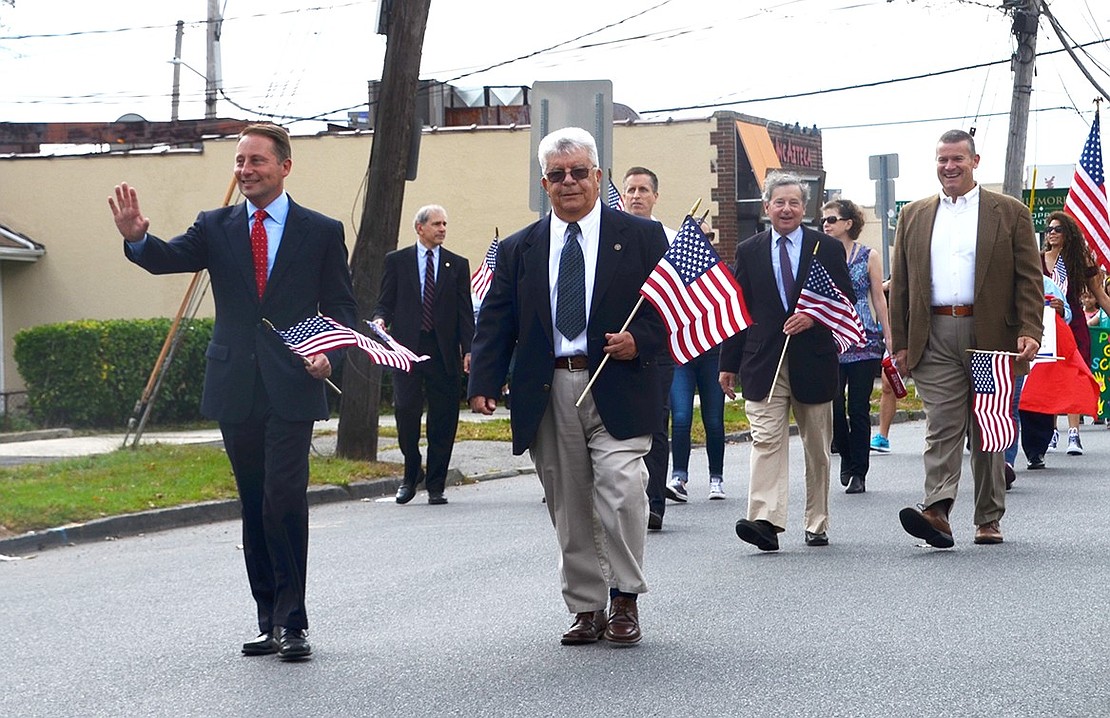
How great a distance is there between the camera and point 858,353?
13.1 metres

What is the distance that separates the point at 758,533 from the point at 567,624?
2.09 meters

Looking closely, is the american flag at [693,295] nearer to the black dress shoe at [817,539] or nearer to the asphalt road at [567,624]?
the asphalt road at [567,624]

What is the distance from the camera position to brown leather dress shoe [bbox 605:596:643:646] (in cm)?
667

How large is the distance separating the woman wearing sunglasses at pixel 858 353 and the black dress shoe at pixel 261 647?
6400mm

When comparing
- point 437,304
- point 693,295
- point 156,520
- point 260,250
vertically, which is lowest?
point 156,520

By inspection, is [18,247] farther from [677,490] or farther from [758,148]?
[677,490]

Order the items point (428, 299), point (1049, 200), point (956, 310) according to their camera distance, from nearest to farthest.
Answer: point (956, 310), point (428, 299), point (1049, 200)

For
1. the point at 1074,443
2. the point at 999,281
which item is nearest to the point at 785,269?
the point at 999,281

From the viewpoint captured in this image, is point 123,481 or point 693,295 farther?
point 123,481

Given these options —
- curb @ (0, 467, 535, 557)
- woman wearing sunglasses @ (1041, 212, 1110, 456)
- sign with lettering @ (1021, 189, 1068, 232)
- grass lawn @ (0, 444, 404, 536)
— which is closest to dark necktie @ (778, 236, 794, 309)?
curb @ (0, 467, 535, 557)

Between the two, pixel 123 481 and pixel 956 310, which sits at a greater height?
pixel 956 310

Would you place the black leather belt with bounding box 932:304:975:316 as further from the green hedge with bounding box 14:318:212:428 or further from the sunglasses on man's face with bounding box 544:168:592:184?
the green hedge with bounding box 14:318:212:428

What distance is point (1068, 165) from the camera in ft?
172

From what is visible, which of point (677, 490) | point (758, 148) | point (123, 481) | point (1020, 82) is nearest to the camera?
point (677, 490)
